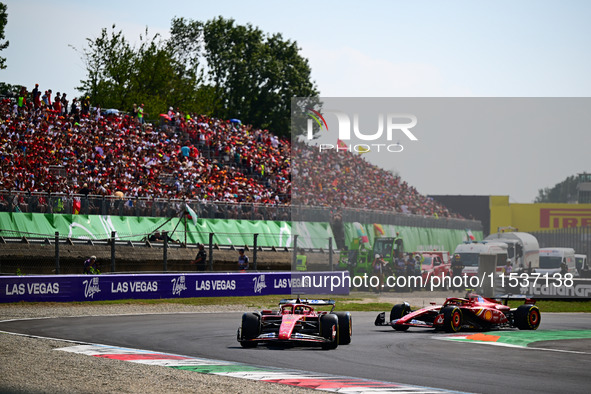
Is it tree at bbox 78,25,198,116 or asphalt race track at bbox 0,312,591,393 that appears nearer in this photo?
asphalt race track at bbox 0,312,591,393

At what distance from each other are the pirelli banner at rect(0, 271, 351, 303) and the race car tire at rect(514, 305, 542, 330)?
41.2 ft

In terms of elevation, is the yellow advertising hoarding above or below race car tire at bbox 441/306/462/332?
above

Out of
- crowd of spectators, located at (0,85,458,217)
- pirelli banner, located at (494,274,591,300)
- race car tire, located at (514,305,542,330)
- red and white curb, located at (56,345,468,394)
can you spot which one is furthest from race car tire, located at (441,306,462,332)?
crowd of spectators, located at (0,85,458,217)

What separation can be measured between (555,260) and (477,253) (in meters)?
3.35

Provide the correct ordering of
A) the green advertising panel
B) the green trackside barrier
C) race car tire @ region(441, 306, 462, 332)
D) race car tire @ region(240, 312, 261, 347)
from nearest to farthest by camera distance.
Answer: race car tire @ region(240, 312, 261, 347) → race car tire @ region(441, 306, 462, 332) → the green trackside barrier → the green advertising panel

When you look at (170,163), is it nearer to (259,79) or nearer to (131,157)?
(131,157)

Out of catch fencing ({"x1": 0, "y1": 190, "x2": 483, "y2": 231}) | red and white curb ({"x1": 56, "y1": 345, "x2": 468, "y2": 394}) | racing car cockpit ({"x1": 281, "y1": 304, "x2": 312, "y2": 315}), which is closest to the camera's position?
red and white curb ({"x1": 56, "y1": 345, "x2": 468, "y2": 394})

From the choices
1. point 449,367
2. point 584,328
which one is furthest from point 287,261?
point 449,367

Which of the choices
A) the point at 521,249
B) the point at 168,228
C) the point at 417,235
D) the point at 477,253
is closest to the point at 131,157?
the point at 168,228

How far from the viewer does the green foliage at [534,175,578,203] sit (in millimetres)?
33906

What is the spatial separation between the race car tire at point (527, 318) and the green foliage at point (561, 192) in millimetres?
15001

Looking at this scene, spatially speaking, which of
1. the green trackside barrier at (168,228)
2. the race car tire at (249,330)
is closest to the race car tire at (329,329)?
the race car tire at (249,330)

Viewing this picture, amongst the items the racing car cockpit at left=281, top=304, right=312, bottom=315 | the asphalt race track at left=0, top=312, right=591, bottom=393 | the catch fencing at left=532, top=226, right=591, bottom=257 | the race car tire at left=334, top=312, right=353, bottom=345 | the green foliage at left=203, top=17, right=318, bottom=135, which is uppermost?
the green foliage at left=203, top=17, right=318, bottom=135

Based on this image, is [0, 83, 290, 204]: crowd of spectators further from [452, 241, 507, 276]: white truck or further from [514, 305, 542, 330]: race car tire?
[514, 305, 542, 330]: race car tire
